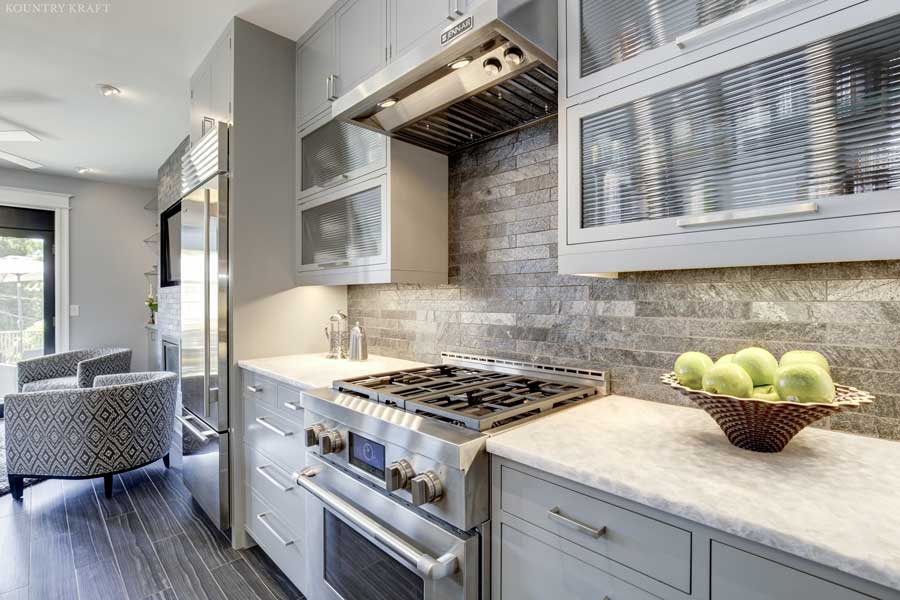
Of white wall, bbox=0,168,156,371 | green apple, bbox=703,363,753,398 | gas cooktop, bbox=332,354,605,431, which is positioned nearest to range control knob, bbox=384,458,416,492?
gas cooktop, bbox=332,354,605,431

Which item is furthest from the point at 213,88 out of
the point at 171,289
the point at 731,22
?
the point at 731,22

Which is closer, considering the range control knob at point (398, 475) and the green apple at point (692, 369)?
the green apple at point (692, 369)

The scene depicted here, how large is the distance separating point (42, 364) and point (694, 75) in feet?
17.8

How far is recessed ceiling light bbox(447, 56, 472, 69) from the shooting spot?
4.36 ft

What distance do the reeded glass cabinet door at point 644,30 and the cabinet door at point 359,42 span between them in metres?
0.88

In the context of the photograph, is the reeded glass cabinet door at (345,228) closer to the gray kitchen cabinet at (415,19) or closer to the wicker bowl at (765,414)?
the gray kitchen cabinet at (415,19)

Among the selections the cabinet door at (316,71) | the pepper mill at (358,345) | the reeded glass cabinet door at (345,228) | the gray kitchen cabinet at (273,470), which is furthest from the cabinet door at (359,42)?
the gray kitchen cabinet at (273,470)

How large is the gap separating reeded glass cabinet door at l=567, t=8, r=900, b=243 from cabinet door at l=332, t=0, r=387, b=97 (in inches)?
40.6

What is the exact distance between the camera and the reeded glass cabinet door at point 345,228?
1898 millimetres

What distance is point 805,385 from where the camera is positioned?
87cm

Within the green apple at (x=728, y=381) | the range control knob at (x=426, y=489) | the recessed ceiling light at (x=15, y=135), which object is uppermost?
the recessed ceiling light at (x=15, y=135)

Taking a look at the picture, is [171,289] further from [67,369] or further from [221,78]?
[221,78]

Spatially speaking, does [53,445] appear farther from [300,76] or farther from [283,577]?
[300,76]

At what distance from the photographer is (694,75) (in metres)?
1.01
